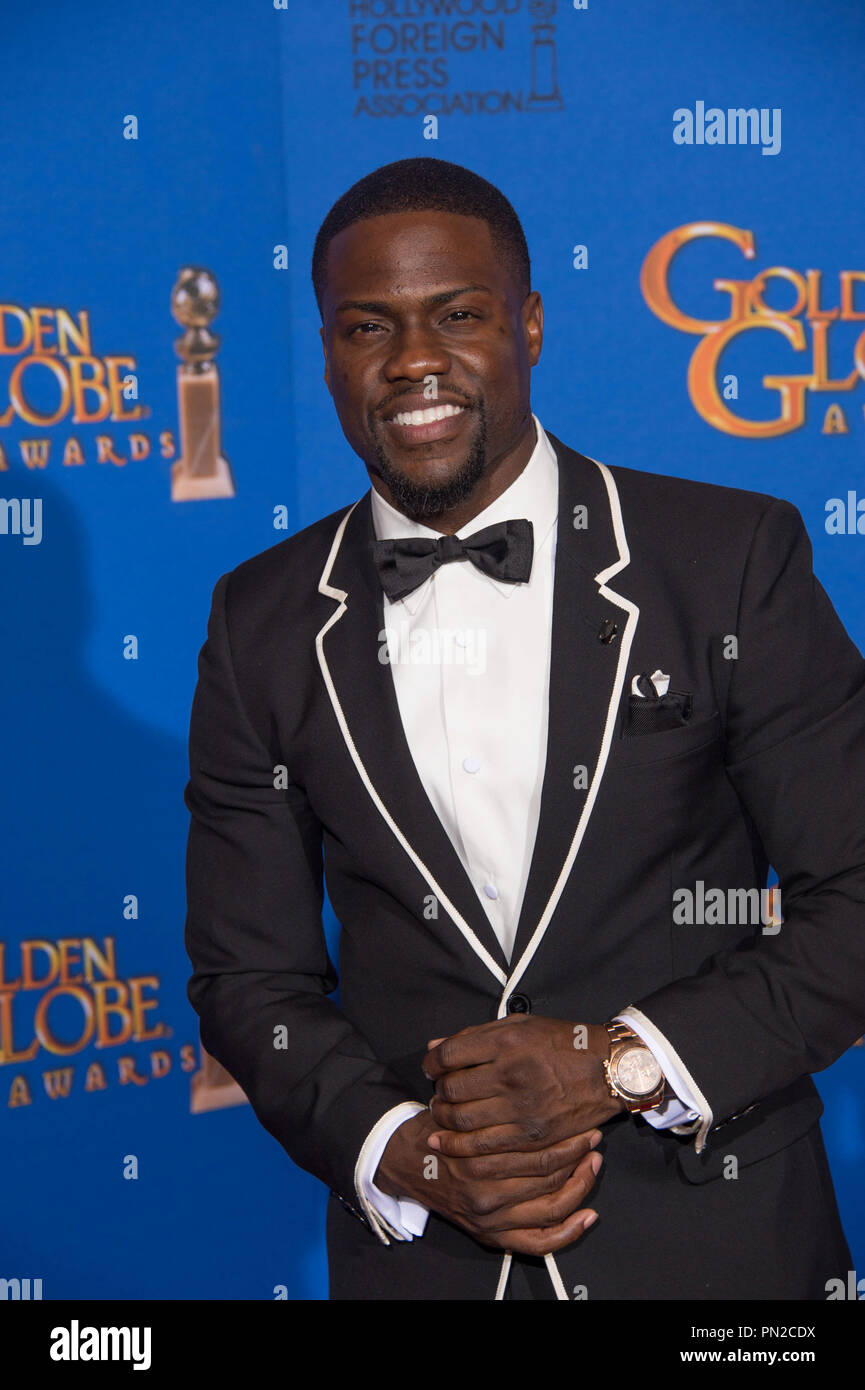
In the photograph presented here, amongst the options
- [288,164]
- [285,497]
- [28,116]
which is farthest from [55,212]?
[285,497]

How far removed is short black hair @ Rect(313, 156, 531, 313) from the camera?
227cm

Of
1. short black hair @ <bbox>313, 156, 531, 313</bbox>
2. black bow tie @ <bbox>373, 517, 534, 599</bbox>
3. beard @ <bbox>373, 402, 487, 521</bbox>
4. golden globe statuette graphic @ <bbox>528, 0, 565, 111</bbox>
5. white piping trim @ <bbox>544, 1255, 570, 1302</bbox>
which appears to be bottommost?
white piping trim @ <bbox>544, 1255, 570, 1302</bbox>

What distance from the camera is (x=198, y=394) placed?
11.1 ft

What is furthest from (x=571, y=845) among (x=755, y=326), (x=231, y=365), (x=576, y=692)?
(x=231, y=365)

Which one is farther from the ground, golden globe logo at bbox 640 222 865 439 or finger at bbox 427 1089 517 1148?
golden globe logo at bbox 640 222 865 439

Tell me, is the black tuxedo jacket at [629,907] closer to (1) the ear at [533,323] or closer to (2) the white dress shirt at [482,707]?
(2) the white dress shirt at [482,707]

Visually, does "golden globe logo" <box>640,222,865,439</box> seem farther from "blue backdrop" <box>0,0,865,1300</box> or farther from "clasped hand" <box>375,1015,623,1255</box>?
"clasped hand" <box>375,1015,623,1255</box>

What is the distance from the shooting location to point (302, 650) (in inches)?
90.7

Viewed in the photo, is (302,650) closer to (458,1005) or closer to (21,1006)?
(458,1005)

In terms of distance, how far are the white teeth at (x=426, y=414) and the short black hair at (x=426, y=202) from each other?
0.92ft

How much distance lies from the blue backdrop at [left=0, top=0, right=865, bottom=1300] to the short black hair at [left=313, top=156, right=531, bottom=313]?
2.76 ft

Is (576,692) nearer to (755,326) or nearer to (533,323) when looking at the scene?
(533,323)

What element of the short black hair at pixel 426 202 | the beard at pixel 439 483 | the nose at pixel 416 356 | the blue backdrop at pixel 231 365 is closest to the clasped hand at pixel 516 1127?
the beard at pixel 439 483

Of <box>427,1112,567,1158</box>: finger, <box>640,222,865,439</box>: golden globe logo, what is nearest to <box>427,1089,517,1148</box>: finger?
<box>427,1112,567,1158</box>: finger
